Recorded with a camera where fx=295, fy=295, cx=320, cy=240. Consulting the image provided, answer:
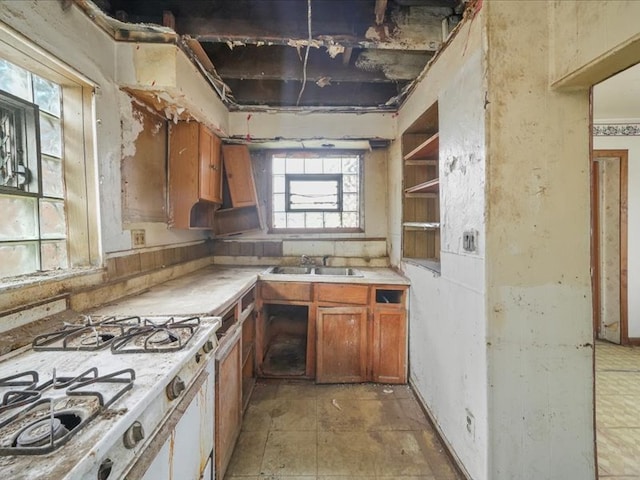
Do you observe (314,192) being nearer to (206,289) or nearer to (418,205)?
(418,205)

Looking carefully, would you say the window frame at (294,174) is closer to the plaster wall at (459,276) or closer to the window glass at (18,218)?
the plaster wall at (459,276)

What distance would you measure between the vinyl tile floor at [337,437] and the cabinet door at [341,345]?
0.32ft

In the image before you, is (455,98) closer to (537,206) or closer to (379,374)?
(537,206)

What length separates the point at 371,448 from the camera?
1.71 meters

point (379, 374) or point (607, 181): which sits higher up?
point (607, 181)

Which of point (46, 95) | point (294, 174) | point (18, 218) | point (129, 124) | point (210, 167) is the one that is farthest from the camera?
point (294, 174)

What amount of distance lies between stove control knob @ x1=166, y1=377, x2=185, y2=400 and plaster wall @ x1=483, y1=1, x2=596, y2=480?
48.3 inches

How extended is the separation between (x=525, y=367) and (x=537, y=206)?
70cm

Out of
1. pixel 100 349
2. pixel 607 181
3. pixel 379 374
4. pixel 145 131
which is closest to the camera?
pixel 100 349

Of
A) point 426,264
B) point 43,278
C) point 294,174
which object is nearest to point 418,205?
point 426,264

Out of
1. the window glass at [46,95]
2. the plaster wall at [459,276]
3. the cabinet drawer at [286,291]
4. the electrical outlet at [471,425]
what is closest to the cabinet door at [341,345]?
the cabinet drawer at [286,291]

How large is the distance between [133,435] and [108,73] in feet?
5.77


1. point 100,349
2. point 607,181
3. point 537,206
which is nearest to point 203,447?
point 100,349

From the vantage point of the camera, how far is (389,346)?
237cm
